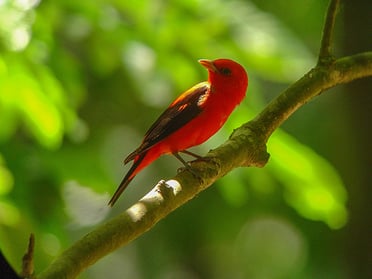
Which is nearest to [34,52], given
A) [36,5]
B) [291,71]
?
[36,5]

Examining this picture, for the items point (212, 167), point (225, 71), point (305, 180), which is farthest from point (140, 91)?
point (212, 167)

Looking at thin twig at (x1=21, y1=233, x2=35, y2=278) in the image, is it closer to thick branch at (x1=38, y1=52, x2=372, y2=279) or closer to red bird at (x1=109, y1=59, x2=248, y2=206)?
thick branch at (x1=38, y1=52, x2=372, y2=279)

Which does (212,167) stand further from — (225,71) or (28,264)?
(28,264)

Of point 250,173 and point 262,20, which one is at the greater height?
point 262,20

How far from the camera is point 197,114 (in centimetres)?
339

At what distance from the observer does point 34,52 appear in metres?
3.69

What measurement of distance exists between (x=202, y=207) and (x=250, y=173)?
2389mm

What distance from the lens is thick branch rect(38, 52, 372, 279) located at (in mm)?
2170

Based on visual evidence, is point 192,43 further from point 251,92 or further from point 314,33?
point 314,33

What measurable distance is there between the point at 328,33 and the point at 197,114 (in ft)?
1.98

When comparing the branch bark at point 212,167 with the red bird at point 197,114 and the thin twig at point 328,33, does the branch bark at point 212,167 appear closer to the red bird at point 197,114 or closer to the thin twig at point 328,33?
the thin twig at point 328,33

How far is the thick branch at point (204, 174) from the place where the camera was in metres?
2.17

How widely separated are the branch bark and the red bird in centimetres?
16

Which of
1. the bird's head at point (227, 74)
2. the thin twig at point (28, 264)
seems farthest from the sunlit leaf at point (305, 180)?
the thin twig at point (28, 264)
